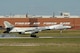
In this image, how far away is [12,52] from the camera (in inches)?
1120

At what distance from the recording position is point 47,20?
11925 cm

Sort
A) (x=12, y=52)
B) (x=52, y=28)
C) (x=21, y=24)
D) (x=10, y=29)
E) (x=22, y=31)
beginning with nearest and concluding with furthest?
(x=12, y=52) → (x=22, y=31) → (x=10, y=29) → (x=52, y=28) → (x=21, y=24)

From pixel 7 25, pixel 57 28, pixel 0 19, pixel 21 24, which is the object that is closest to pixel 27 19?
pixel 21 24

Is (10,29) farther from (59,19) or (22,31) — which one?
(59,19)

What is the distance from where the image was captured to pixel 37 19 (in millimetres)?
119688

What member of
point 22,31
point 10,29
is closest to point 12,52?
point 22,31

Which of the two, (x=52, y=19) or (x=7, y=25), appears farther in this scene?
(x=52, y=19)

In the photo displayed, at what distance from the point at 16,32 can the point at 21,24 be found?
124ft

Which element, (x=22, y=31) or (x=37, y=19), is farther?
(x=37, y=19)

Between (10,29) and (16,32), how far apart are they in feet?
8.47

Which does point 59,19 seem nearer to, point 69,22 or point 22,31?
point 69,22

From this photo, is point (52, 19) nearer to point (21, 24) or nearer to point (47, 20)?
point (47, 20)

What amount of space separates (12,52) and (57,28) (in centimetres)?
6958

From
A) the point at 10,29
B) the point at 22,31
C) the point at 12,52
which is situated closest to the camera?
the point at 12,52
